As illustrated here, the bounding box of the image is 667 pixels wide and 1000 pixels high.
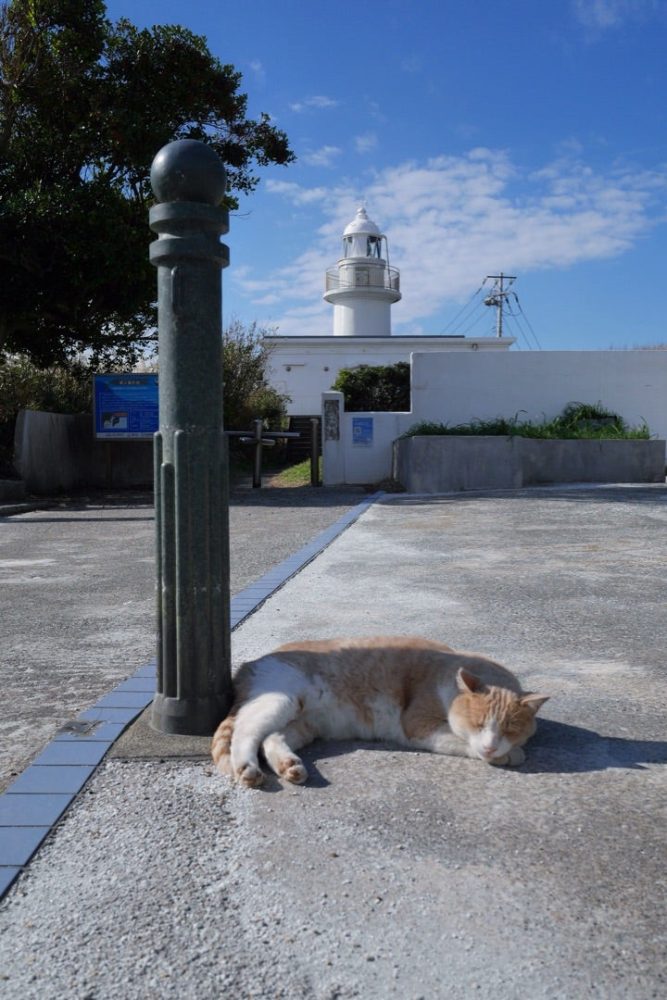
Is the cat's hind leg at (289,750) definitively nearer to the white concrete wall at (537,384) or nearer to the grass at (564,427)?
the grass at (564,427)

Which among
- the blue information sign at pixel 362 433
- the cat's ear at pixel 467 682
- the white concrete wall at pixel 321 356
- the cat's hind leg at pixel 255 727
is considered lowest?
the cat's hind leg at pixel 255 727

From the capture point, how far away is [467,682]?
2.84 m

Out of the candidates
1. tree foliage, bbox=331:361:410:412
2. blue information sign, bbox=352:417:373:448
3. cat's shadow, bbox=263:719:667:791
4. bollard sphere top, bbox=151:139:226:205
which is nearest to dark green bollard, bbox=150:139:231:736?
bollard sphere top, bbox=151:139:226:205

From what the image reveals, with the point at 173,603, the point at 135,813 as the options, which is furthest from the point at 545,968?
the point at 173,603

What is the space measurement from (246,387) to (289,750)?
23.0m

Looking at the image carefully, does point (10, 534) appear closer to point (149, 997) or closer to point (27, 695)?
point (27, 695)

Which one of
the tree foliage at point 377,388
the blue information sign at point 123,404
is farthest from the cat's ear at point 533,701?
the tree foliage at point 377,388

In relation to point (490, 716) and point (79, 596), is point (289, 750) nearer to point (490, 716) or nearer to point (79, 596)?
point (490, 716)

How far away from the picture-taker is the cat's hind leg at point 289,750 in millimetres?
2627

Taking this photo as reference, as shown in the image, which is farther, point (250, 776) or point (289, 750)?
point (289, 750)

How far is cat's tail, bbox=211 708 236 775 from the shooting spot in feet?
8.97

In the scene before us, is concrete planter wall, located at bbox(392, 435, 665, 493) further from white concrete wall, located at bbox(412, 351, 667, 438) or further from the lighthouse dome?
the lighthouse dome

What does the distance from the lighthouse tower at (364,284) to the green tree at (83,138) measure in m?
26.9

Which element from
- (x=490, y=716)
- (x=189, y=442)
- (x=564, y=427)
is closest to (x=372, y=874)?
(x=490, y=716)
